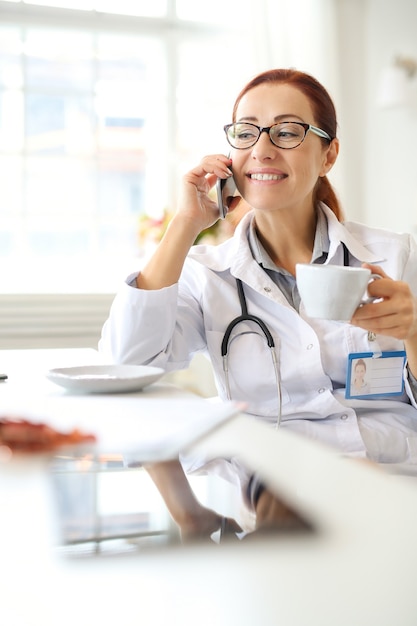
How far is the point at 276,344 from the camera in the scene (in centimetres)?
173

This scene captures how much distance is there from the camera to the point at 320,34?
13.5 ft

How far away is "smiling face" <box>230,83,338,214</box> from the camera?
1817 millimetres

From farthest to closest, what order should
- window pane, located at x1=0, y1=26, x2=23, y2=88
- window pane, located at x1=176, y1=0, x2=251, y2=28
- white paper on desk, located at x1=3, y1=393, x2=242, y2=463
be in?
1. window pane, located at x1=176, y1=0, x2=251, y2=28
2. window pane, located at x1=0, y1=26, x2=23, y2=88
3. white paper on desk, located at x1=3, y1=393, x2=242, y2=463

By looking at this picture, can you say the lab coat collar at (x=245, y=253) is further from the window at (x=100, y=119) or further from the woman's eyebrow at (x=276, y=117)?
the window at (x=100, y=119)

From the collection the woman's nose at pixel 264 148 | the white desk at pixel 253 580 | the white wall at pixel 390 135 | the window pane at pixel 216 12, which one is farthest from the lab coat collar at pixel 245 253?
the window pane at pixel 216 12

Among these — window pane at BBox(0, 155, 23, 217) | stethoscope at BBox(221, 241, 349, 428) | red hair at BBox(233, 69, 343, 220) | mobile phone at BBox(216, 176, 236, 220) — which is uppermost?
window pane at BBox(0, 155, 23, 217)

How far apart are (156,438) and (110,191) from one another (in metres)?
3.46

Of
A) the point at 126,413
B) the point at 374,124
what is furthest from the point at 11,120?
the point at 126,413

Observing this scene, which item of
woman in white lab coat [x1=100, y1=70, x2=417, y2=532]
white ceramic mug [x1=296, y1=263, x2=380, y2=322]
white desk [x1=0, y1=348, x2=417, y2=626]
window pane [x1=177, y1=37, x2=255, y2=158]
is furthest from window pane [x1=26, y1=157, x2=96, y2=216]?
white desk [x1=0, y1=348, x2=417, y2=626]

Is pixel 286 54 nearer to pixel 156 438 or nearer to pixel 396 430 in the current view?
pixel 396 430

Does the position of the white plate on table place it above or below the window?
below

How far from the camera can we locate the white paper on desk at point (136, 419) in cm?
88

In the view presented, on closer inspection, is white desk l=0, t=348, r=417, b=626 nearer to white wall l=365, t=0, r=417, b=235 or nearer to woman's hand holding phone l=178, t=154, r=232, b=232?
woman's hand holding phone l=178, t=154, r=232, b=232

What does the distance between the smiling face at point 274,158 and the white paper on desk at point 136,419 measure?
75 centimetres
